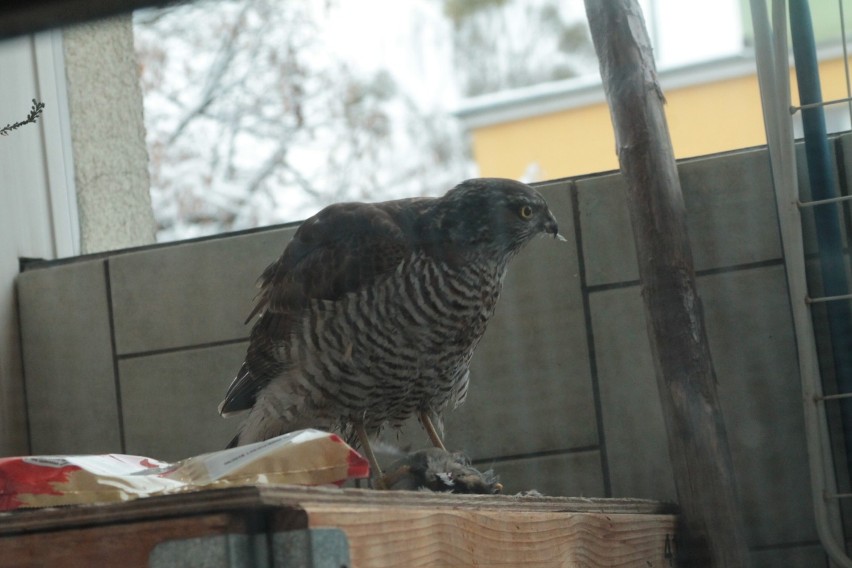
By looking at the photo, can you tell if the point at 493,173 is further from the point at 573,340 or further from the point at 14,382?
the point at 14,382

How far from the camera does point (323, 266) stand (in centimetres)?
200

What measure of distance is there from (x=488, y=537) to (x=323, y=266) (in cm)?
87

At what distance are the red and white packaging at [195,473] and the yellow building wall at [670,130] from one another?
1.39 metres

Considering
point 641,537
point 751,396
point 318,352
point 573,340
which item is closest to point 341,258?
point 318,352

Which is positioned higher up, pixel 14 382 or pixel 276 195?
pixel 276 195

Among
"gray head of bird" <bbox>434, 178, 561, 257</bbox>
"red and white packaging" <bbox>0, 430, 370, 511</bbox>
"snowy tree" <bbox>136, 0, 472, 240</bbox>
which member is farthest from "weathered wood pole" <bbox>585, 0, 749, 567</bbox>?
"red and white packaging" <bbox>0, 430, 370, 511</bbox>

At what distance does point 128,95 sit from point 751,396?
1821mm

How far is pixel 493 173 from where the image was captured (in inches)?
103

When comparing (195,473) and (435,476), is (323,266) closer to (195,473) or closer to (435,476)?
(435,476)

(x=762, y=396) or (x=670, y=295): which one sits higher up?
(x=670, y=295)

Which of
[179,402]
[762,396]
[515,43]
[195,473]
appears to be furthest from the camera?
[515,43]

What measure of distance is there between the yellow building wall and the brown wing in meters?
0.47

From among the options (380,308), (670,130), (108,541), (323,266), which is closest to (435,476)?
(380,308)

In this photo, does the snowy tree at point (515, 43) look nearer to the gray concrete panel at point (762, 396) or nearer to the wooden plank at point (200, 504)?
the gray concrete panel at point (762, 396)
